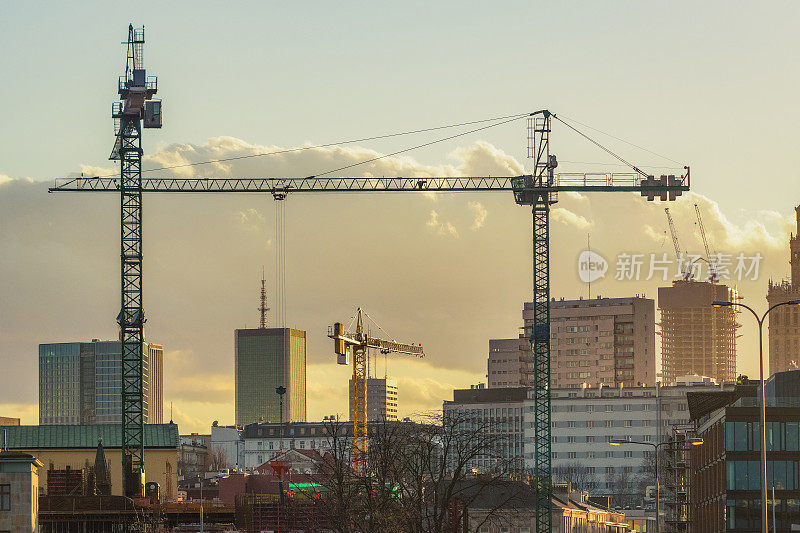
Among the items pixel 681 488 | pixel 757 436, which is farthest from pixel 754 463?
pixel 681 488

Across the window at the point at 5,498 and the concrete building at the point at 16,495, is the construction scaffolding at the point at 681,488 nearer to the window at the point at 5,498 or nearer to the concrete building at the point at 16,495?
the concrete building at the point at 16,495

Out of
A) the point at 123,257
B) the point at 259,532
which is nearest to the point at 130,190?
the point at 123,257

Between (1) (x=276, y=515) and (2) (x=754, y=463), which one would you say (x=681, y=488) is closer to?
(2) (x=754, y=463)

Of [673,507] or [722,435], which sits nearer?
[722,435]

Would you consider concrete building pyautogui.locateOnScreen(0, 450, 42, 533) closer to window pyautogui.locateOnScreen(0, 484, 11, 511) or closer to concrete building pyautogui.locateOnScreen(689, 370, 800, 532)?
window pyautogui.locateOnScreen(0, 484, 11, 511)

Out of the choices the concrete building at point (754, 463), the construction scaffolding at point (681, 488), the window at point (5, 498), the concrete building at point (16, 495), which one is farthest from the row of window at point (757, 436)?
the window at point (5, 498)

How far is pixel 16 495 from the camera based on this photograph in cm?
→ 13075

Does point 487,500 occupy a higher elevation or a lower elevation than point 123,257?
lower

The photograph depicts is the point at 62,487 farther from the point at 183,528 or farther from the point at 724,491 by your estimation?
the point at 724,491

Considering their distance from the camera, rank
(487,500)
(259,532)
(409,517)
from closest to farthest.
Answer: (409,517) → (259,532) → (487,500)

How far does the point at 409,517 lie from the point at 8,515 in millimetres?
41693

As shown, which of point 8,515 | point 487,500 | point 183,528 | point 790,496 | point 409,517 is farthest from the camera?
point 487,500

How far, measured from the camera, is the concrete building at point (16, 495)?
130 metres

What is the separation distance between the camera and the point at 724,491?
490 ft
